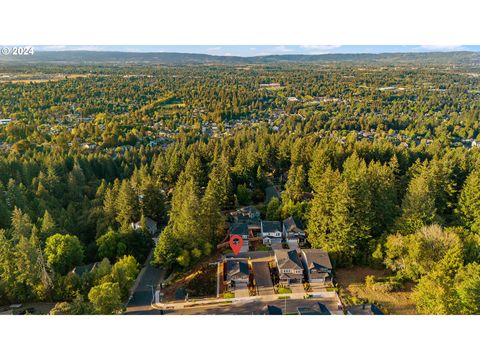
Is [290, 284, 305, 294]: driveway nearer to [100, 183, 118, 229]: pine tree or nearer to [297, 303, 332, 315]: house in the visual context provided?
[297, 303, 332, 315]: house

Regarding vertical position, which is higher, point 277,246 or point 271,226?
point 271,226

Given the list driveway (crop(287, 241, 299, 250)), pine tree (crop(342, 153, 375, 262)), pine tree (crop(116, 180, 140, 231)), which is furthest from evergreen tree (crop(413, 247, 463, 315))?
pine tree (crop(116, 180, 140, 231))

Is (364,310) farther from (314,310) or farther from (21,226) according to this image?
(21,226)

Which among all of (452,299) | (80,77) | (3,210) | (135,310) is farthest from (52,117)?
(452,299)

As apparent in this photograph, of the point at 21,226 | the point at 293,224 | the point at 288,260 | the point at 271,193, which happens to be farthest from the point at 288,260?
the point at 21,226

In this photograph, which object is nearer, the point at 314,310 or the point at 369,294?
the point at 314,310

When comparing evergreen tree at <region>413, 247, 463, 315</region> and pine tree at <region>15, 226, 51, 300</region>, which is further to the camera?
pine tree at <region>15, 226, 51, 300</region>
